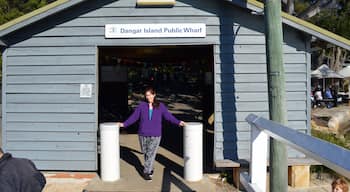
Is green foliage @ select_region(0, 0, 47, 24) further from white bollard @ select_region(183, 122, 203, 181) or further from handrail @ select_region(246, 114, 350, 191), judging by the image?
handrail @ select_region(246, 114, 350, 191)

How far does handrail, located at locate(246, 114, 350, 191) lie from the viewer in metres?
2.10

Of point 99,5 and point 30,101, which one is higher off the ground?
point 99,5

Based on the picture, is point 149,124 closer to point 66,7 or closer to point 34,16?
point 66,7

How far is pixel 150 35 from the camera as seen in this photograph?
291 inches

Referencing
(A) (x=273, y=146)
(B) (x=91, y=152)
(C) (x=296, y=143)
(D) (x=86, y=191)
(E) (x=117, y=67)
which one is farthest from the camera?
(E) (x=117, y=67)

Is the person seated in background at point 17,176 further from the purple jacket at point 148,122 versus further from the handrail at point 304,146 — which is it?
the purple jacket at point 148,122

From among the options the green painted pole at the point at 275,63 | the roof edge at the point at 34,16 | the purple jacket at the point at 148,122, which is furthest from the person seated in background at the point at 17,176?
the roof edge at the point at 34,16

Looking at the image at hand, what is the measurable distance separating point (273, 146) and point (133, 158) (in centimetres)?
431

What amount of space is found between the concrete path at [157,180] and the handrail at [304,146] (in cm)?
251

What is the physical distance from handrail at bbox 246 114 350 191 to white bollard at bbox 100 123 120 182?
317 cm

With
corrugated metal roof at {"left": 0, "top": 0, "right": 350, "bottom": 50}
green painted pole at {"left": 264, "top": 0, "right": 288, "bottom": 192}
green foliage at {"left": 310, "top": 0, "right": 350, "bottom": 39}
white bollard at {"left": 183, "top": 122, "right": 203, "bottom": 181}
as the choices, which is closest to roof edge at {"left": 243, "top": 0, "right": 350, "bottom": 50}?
corrugated metal roof at {"left": 0, "top": 0, "right": 350, "bottom": 50}

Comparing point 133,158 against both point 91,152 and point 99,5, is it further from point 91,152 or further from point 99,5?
point 99,5

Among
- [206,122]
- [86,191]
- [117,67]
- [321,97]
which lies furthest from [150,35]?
[321,97]

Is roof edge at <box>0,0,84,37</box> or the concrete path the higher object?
roof edge at <box>0,0,84,37</box>
